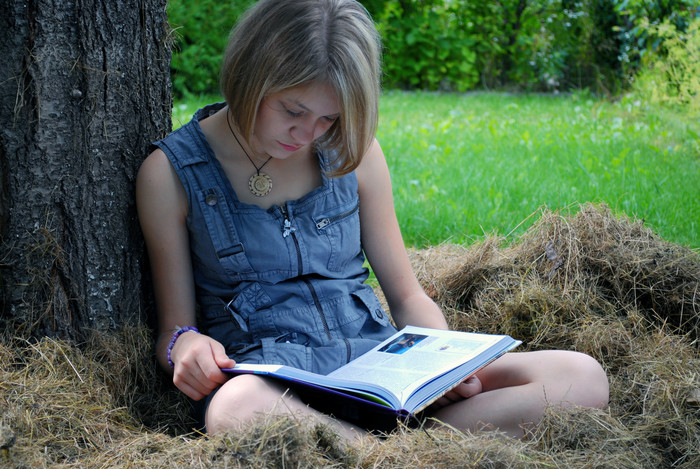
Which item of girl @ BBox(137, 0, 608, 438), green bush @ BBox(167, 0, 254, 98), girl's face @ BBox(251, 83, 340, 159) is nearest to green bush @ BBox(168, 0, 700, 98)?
green bush @ BBox(167, 0, 254, 98)

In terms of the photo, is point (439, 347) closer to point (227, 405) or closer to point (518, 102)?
point (227, 405)

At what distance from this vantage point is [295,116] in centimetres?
205

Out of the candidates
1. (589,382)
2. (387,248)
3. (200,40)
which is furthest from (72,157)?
(200,40)

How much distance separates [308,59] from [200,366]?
0.88 metres

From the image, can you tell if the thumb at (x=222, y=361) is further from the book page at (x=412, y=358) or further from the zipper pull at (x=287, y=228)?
the zipper pull at (x=287, y=228)

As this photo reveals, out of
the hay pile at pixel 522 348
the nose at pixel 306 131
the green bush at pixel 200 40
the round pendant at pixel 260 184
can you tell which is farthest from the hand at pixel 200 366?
the green bush at pixel 200 40

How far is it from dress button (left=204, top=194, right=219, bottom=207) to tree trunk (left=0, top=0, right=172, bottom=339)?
0.25 m

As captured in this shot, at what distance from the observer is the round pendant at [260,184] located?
2207mm

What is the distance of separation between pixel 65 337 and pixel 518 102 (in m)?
7.68

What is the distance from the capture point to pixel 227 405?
1788 millimetres

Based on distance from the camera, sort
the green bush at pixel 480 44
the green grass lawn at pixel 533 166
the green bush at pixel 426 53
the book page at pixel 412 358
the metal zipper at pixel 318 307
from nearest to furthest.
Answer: the book page at pixel 412 358
the metal zipper at pixel 318 307
the green grass lawn at pixel 533 166
the green bush at pixel 480 44
the green bush at pixel 426 53

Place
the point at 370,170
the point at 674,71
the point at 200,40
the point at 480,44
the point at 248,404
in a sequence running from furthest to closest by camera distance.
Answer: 1. the point at 480,44
2. the point at 200,40
3. the point at 674,71
4. the point at 370,170
5. the point at 248,404

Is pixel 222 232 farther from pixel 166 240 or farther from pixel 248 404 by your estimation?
pixel 248 404

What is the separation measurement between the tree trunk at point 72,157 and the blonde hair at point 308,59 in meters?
0.31
